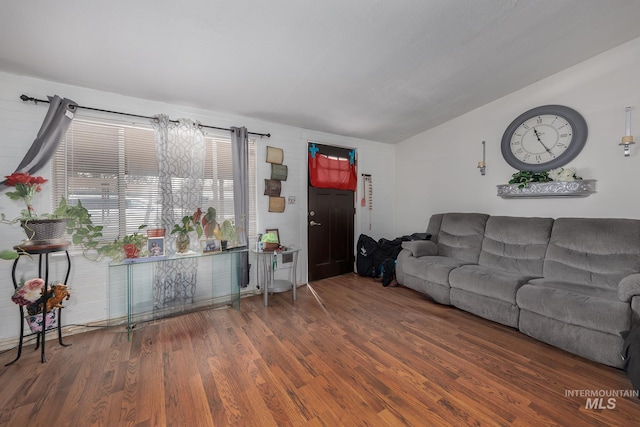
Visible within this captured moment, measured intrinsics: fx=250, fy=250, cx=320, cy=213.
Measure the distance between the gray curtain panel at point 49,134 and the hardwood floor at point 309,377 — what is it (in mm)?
1558

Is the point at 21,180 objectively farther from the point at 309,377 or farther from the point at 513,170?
the point at 513,170

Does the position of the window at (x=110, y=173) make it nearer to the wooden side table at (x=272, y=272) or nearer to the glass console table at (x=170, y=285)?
the glass console table at (x=170, y=285)

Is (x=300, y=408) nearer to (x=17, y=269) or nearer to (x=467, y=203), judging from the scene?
→ (x=17, y=269)

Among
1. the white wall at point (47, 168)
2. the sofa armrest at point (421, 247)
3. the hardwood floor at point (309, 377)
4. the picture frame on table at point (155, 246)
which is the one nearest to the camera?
the hardwood floor at point (309, 377)

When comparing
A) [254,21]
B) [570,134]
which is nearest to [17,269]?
[254,21]

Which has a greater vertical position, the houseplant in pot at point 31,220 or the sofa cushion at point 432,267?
the houseplant in pot at point 31,220

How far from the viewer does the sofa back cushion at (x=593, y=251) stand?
2.13 m

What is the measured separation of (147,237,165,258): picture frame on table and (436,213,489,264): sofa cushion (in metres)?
3.45

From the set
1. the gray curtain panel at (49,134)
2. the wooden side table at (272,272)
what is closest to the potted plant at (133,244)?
the gray curtain panel at (49,134)

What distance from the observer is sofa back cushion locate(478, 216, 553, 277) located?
266cm

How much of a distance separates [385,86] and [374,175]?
6.54 ft

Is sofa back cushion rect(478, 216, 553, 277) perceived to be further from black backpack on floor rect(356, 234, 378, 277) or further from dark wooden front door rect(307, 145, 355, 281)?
dark wooden front door rect(307, 145, 355, 281)

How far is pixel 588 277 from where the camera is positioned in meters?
2.27

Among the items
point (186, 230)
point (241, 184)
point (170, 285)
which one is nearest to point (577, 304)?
point (241, 184)
